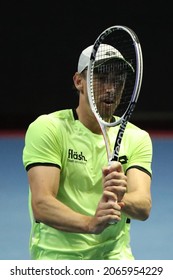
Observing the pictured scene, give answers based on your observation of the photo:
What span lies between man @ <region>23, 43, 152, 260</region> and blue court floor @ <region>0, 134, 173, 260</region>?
90.8 inches

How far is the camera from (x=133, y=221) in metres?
7.69

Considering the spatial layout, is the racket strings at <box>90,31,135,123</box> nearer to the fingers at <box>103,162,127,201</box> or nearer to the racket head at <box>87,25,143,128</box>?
the racket head at <box>87,25,143,128</box>

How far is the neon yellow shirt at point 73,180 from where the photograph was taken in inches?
168

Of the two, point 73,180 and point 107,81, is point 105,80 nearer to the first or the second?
point 107,81

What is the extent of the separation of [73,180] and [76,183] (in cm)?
2

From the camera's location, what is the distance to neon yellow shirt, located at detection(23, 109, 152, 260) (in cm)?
428

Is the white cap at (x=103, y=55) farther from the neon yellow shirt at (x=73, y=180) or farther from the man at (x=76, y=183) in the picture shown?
the neon yellow shirt at (x=73, y=180)

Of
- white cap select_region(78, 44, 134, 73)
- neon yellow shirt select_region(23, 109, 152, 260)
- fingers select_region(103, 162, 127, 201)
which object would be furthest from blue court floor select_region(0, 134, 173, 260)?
fingers select_region(103, 162, 127, 201)

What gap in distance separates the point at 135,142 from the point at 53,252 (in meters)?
0.74

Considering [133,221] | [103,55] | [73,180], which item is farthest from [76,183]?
[133,221]

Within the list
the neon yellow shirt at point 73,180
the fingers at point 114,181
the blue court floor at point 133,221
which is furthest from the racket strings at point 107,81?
the blue court floor at point 133,221

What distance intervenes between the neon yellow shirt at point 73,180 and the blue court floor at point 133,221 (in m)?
2.30
